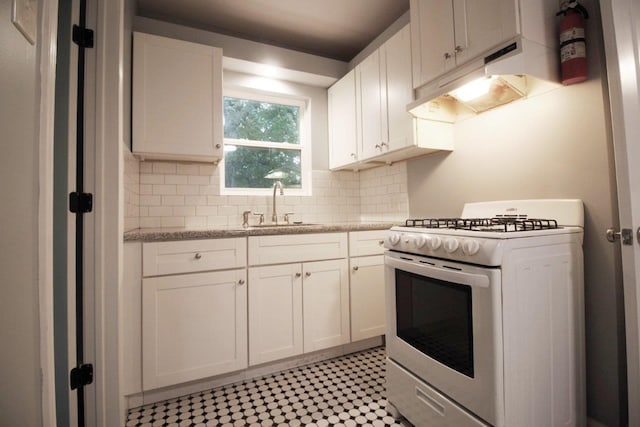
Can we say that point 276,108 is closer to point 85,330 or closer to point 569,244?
point 85,330

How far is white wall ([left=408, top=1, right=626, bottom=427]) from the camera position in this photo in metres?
1.26

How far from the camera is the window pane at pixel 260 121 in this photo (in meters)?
2.70

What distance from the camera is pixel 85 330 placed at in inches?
50.6

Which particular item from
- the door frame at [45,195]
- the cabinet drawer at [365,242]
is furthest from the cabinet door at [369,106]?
the door frame at [45,195]

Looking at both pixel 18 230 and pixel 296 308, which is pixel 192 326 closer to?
pixel 296 308

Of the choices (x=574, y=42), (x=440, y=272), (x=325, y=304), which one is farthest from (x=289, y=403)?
(x=574, y=42)

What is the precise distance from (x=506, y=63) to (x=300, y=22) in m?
1.79

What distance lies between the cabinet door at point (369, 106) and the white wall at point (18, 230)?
2.01 metres

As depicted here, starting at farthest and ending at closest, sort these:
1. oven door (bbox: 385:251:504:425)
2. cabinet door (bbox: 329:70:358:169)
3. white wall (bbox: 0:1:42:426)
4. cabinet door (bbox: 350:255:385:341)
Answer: cabinet door (bbox: 329:70:358:169) → cabinet door (bbox: 350:255:385:341) → oven door (bbox: 385:251:504:425) → white wall (bbox: 0:1:42:426)

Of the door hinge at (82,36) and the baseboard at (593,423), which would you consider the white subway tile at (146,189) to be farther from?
the baseboard at (593,423)

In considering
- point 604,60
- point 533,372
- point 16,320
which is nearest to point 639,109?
point 604,60

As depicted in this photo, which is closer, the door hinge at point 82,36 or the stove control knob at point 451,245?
the stove control knob at point 451,245

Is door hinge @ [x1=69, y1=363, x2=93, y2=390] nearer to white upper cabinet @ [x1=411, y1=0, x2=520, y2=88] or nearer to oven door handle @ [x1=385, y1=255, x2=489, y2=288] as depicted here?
oven door handle @ [x1=385, y1=255, x2=489, y2=288]

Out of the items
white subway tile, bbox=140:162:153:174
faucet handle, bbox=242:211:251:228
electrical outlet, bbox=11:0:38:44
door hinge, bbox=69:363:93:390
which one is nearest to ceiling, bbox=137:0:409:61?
white subway tile, bbox=140:162:153:174
